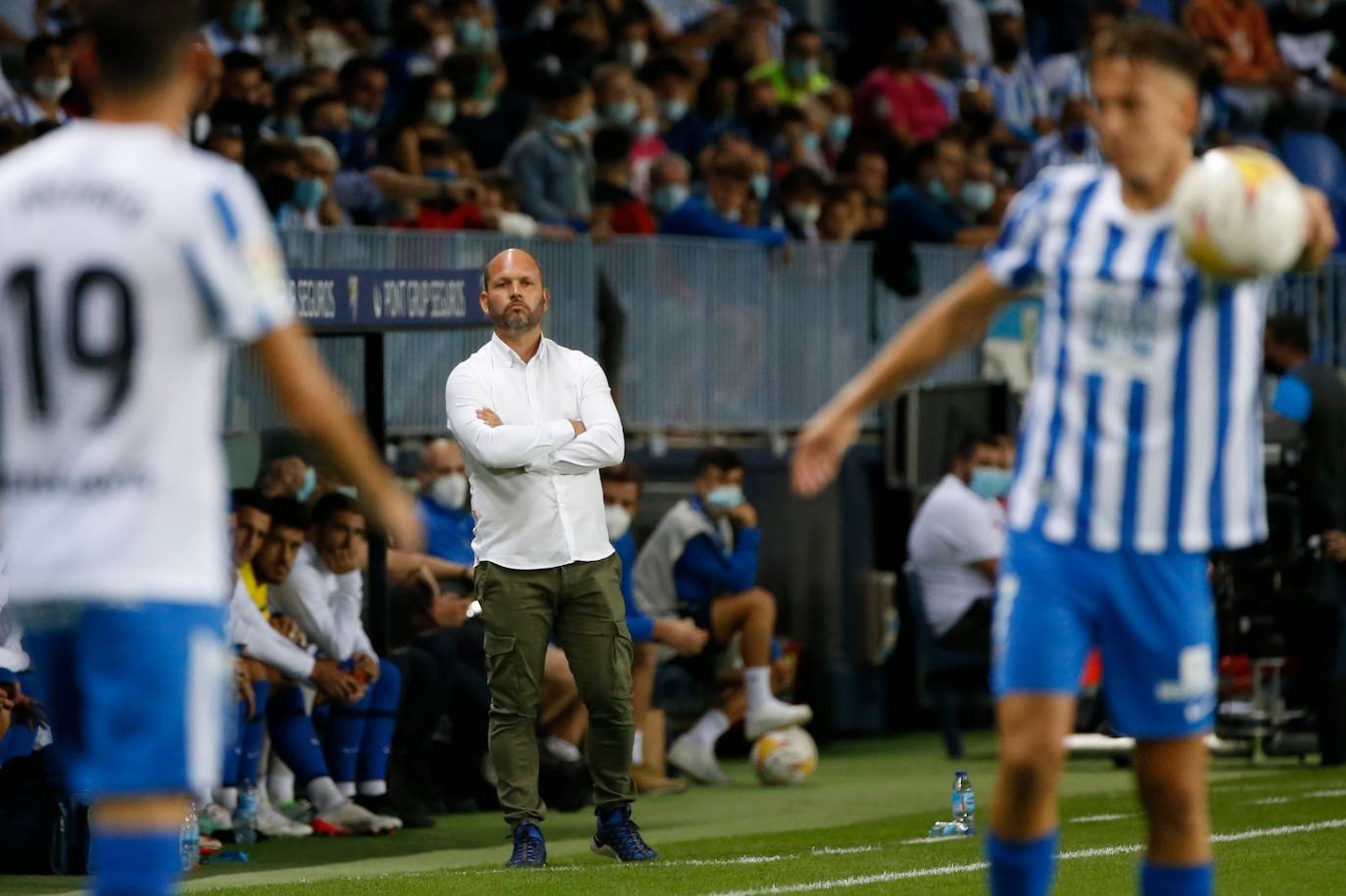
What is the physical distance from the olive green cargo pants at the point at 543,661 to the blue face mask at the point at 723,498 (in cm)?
452

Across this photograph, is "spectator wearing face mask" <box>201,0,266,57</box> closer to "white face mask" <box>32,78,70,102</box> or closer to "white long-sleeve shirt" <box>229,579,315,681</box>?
"white face mask" <box>32,78,70,102</box>

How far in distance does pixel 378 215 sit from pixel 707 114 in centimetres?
427

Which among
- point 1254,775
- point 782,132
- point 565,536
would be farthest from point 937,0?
point 565,536

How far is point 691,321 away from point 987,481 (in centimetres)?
228

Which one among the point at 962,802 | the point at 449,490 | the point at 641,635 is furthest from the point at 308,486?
the point at 962,802

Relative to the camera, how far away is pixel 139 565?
4.47 m

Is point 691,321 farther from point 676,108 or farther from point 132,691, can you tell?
point 132,691

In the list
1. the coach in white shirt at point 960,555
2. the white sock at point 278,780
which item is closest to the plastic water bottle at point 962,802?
the white sock at point 278,780

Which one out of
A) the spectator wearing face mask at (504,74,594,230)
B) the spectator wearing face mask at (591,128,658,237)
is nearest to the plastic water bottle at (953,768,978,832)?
the spectator wearing face mask at (591,128,658,237)

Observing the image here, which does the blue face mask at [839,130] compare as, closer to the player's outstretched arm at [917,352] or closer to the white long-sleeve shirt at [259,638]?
the white long-sleeve shirt at [259,638]

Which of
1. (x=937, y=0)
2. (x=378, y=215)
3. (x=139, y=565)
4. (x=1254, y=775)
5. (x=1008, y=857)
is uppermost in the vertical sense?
(x=937, y=0)

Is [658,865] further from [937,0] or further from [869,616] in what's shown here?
[937,0]

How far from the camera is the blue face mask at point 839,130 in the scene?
2028 cm

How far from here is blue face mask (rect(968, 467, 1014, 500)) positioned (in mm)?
15867
